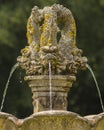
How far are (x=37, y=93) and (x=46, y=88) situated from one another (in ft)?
0.46

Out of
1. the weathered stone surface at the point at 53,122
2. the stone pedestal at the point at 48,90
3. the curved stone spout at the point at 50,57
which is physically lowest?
the weathered stone surface at the point at 53,122

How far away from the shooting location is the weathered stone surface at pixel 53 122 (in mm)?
11445

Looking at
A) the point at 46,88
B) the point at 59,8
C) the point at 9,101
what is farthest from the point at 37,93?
the point at 9,101

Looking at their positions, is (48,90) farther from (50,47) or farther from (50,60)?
(50,47)

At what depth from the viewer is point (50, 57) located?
1273 cm

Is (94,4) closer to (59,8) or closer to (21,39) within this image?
(21,39)

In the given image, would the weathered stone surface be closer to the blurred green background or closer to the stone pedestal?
the stone pedestal

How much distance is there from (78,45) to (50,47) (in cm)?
1387

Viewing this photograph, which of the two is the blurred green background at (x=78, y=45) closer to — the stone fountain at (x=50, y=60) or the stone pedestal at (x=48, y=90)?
the stone fountain at (x=50, y=60)

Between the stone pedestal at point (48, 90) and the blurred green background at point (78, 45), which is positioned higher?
the blurred green background at point (78, 45)

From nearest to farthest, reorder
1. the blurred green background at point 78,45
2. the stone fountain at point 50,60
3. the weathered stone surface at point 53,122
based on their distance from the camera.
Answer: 1. the weathered stone surface at point 53,122
2. the stone fountain at point 50,60
3. the blurred green background at point 78,45

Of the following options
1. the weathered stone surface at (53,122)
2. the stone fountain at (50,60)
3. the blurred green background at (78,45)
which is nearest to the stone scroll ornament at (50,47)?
the stone fountain at (50,60)

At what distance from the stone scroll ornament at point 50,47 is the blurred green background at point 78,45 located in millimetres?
11841

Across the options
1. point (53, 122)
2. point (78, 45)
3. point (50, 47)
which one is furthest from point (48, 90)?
point (78, 45)
